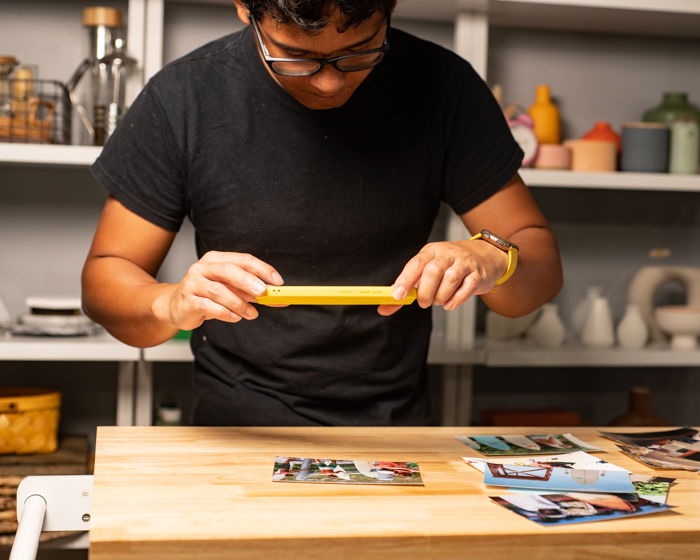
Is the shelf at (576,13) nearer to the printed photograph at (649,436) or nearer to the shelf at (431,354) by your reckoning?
the shelf at (431,354)

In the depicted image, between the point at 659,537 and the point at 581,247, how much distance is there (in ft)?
6.33

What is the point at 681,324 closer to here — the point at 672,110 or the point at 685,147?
the point at 685,147

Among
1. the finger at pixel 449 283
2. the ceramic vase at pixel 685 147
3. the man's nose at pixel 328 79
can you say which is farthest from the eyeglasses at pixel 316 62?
the ceramic vase at pixel 685 147

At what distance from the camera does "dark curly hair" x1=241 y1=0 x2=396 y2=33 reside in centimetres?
103

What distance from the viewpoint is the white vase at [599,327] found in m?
2.51

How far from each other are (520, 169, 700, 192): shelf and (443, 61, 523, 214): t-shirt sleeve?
0.87 metres

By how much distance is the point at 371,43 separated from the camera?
1.14 meters

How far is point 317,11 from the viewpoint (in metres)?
1.04

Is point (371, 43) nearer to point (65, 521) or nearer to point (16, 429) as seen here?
point (65, 521)

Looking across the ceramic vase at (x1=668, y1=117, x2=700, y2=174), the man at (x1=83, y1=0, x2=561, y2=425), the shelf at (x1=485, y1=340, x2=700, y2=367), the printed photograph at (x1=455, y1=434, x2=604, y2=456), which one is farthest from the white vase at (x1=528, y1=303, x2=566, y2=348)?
the printed photograph at (x1=455, y1=434, x2=604, y2=456)

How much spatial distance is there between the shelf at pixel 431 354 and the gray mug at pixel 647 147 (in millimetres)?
696

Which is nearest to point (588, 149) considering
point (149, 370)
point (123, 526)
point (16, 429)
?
point (149, 370)

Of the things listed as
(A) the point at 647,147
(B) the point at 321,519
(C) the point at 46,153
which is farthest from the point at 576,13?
(B) the point at 321,519

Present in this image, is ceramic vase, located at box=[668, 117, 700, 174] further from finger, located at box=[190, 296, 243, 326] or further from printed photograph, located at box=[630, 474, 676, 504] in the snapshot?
finger, located at box=[190, 296, 243, 326]
